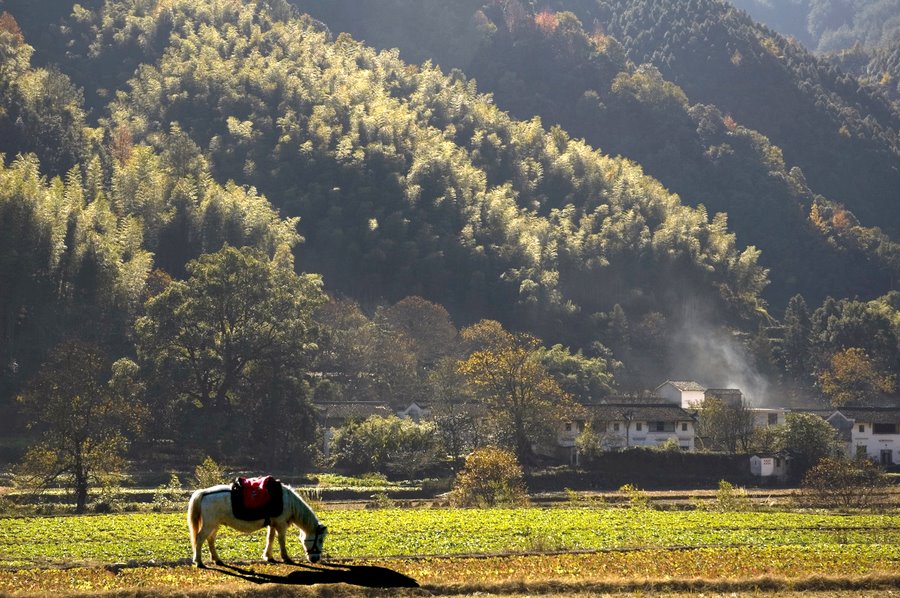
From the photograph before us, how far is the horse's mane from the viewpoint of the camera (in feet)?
74.5

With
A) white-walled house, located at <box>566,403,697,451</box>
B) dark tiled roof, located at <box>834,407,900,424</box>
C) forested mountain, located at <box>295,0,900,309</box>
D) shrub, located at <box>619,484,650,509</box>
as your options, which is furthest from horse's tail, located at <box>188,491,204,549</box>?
forested mountain, located at <box>295,0,900,309</box>

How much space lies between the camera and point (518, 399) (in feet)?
212

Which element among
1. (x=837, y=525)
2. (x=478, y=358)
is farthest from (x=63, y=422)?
(x=837, y=525)

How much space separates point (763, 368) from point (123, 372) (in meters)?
59.6

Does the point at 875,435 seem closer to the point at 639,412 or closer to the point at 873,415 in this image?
the point at 873,415

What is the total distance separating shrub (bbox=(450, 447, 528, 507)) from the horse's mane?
25292mm

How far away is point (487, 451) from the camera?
172ft

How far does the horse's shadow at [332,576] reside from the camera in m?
24.0

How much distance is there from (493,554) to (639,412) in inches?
1596

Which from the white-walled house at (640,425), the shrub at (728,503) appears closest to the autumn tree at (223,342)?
the white-walled house at (640,425)

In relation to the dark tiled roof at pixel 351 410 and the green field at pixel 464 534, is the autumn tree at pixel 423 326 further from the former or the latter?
the green field at pixel 464 534

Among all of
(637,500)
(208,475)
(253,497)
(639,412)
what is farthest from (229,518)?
(639,412)

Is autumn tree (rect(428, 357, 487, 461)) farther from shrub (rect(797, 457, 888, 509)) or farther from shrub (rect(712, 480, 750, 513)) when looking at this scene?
shrub (rect(797, 457, 888, 509))

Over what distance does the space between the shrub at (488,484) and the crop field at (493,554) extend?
5.48 metres
